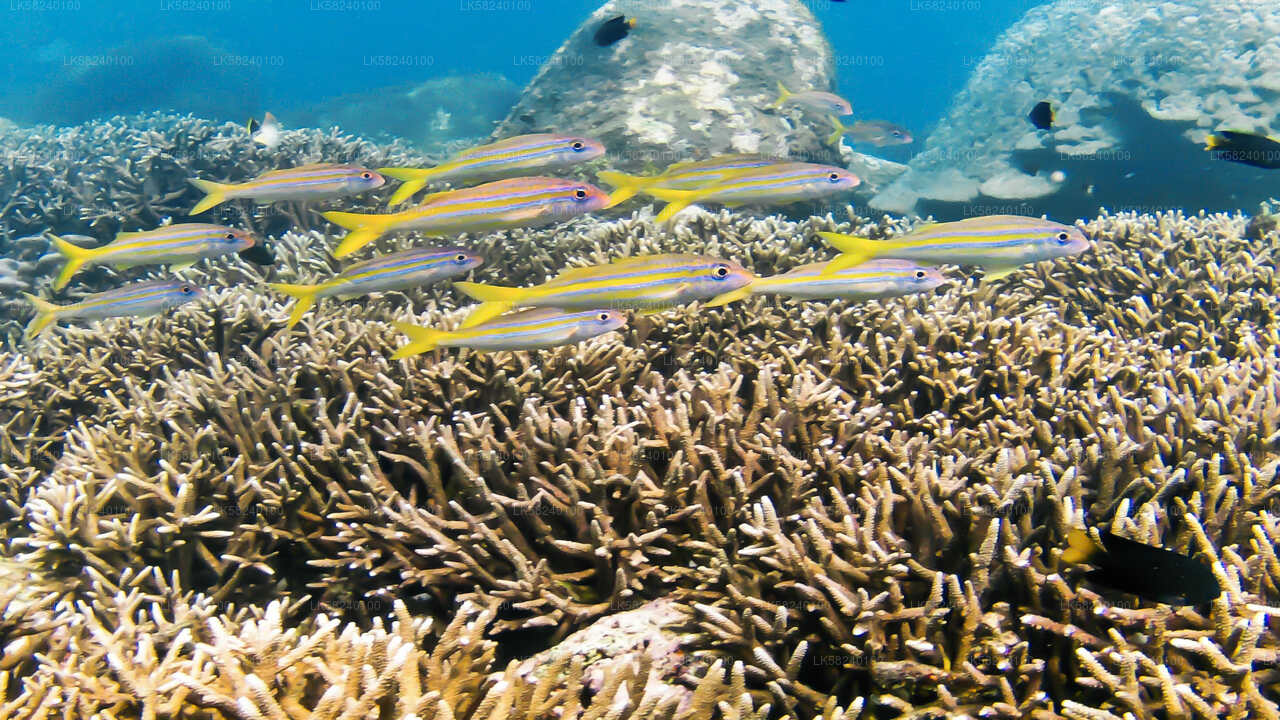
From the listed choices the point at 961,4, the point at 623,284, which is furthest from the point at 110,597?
the point at 961,4

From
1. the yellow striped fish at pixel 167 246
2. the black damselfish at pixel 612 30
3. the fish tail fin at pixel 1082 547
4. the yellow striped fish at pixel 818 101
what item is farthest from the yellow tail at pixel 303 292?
the yellow striped fish at pixel 818 101

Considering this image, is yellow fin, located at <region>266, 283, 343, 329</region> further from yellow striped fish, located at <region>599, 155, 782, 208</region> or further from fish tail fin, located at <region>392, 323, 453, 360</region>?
yellow striped fish, located at <region>599, 155, 782, 208</region>

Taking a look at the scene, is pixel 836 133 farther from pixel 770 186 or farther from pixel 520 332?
pixel 520 332

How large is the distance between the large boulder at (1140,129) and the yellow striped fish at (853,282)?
28.4 ft

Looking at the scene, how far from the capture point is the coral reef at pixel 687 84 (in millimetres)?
9031

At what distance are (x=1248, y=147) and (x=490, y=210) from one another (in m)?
6.02

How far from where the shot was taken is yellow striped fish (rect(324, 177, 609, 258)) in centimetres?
347

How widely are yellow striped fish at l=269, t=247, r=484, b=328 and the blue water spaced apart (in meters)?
24.3

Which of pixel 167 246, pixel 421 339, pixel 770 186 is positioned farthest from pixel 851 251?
pixel 167 246

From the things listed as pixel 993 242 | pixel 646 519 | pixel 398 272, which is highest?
pixel 398 272

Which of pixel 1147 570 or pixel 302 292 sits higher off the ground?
pixel 302 292

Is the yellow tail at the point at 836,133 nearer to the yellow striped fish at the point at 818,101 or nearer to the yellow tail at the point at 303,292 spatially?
the yellow striped fish at the point at 818,101

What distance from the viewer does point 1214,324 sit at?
15.0 feet

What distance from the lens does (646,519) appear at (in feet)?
8.15
